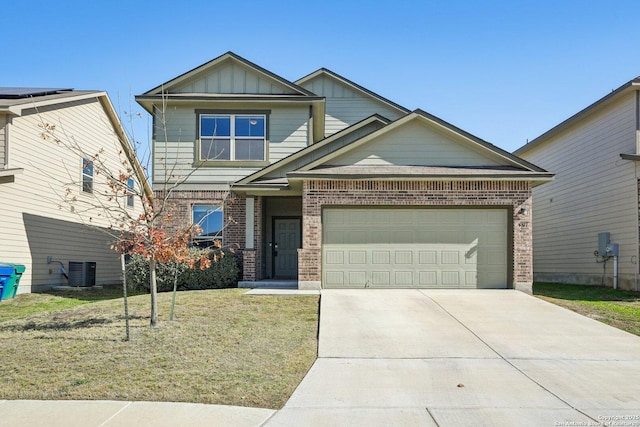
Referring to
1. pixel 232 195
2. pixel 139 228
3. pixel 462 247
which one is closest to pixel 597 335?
pixel 462 247

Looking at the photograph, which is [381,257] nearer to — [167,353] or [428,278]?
[428,278]

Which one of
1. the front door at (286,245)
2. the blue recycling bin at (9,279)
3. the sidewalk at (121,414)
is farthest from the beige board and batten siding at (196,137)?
the sidewalk at (121,414)

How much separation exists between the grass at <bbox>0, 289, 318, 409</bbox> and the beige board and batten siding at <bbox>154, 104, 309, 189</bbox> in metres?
6.17

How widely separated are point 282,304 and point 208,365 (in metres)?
4.66

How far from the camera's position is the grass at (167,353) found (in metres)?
6.40

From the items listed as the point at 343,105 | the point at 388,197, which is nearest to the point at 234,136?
the point at 388,197

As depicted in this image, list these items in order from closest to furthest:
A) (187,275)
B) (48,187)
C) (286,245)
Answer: (187,275), (48,187), (286,245)

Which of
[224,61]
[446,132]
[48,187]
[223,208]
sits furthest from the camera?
[224,61]

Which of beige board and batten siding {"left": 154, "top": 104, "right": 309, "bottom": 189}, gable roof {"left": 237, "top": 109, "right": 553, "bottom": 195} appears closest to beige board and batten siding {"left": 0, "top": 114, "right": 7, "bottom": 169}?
beige board and batten siding {"left": 154, "top": 104, "right": 309, "bottom": 189}

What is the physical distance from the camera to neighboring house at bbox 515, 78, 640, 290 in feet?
52.8

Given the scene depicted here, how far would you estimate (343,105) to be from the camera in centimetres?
2286

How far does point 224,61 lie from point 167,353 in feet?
40.2

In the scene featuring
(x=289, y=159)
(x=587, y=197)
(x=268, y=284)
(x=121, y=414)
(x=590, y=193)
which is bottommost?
(x=121, y=414)

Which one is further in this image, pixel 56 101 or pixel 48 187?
pixel 48 187
